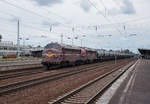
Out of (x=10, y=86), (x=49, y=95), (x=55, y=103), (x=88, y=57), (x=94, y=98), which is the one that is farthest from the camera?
(x=88, y=57)

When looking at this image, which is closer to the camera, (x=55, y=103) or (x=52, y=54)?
(x=55, y=103)

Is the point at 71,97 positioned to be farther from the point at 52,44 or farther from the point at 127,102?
the point at 52,44

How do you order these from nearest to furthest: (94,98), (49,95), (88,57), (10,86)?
(94,98), (49,95), (10,86), (88,57)

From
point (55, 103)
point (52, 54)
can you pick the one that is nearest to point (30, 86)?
point (55, 103)

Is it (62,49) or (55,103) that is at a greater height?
(62,49)

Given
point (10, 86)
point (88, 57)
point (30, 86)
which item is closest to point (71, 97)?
point (30, 86)

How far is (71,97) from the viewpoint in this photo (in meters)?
9.54

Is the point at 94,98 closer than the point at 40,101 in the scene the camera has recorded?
No

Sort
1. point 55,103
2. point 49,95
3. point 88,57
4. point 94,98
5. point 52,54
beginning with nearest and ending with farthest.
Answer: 1. point 55,103
2. point 94,98
3. point 49,95
4. point 52,54
5. point 88,57

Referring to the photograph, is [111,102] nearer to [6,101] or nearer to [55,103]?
[55,103]

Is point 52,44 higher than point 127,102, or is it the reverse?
point 52,44

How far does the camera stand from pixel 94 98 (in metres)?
9.27

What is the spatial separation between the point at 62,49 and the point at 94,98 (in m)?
16.2

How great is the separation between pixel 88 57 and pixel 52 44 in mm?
15347
